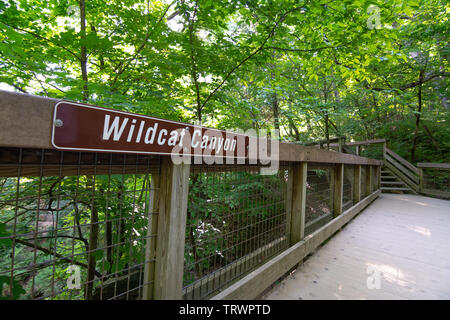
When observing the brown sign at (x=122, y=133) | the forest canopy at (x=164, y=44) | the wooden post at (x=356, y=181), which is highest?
the forest canopy at (x=164, y=44)

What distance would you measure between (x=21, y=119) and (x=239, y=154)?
1.18m

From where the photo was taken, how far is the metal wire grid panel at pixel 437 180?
8832 millimetres

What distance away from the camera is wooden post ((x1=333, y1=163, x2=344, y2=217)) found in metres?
4.09

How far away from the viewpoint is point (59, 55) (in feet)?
8.56

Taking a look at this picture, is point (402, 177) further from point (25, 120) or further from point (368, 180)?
point (25, 120)

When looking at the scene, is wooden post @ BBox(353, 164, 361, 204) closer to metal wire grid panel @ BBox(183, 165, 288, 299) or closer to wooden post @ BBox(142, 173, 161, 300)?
metal wire grid panel @ BBox(183, 165, 288, 299)

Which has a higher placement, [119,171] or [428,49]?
[428,49]

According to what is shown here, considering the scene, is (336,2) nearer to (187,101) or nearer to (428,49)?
(187,101)

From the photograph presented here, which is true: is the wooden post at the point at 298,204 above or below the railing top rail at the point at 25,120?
below

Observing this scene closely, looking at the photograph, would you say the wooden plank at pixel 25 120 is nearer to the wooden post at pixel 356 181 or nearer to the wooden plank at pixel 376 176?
the wooden post at pixel 356 181

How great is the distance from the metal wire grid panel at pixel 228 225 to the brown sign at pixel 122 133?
379 millimetres

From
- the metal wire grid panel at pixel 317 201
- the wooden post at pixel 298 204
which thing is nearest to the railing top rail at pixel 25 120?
the wooden post at pixel 298 204

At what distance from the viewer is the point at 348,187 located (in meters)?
5.46
